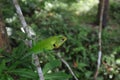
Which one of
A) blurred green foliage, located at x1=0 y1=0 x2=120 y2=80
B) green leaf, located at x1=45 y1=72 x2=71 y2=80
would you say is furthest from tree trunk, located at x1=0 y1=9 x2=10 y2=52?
green leaf, located at x1=45 y1=72 x2=71 y2=80

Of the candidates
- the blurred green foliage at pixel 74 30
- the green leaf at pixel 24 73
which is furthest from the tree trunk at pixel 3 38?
the green leaf at pixel 24 73

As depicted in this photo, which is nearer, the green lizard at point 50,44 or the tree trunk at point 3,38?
the green lizard at point 50,44

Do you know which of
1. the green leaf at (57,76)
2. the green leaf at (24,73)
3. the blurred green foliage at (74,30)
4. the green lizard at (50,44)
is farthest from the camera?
the blurred green foliage at (74,30)

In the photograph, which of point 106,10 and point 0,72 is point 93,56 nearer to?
point 106,10

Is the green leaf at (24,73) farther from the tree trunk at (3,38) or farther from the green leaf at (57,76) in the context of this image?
the tree trunk at (3,38)

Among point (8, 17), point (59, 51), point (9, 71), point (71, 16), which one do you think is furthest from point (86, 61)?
point (9, 71)

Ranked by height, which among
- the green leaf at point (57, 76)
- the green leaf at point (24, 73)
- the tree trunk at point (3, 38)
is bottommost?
the green leaf at point (57, 76)
